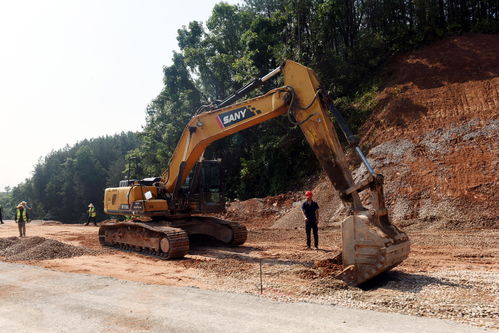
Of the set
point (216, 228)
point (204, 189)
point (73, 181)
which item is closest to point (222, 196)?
point (204, 189)

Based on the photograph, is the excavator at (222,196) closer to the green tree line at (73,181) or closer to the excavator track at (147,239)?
the excavator track at (147,239)

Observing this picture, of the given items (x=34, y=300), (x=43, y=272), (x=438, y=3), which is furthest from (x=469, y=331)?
(x=438, y=3)

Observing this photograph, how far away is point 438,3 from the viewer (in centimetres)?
2816

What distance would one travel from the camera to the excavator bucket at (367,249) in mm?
6559

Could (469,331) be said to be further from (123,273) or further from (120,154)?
(120,154)

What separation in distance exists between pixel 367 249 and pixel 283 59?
2307 cm

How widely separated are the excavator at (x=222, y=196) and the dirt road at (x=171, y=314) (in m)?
1.69

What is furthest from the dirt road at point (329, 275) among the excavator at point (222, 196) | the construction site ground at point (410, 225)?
the excavator at point (222, 196)

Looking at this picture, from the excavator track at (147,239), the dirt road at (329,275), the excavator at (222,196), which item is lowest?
the dirt road at (329,275)

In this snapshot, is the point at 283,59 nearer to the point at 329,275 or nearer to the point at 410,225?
the point at 410,225

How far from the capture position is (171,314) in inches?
217

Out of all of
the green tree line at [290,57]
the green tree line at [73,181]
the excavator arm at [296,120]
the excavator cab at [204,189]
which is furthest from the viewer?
the green tree line at [73,181]

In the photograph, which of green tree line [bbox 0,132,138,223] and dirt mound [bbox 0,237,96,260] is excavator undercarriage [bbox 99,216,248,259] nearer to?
dirt mound [bbox 0,237,96,260]

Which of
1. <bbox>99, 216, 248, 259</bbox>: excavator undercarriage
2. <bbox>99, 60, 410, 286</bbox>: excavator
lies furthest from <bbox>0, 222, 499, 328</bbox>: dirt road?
<bbox>99, 60, 410, 286</bbox>: excavator
